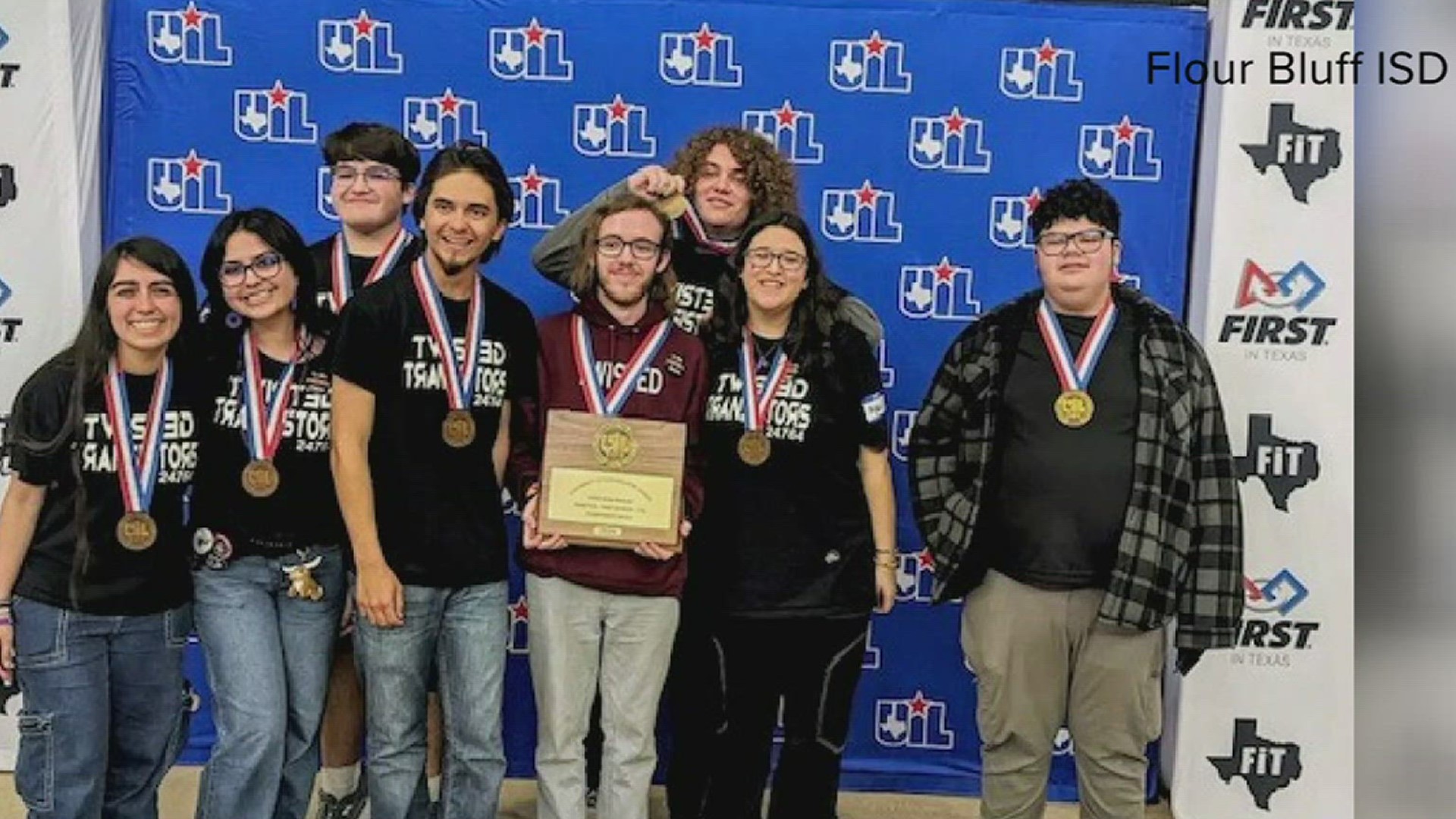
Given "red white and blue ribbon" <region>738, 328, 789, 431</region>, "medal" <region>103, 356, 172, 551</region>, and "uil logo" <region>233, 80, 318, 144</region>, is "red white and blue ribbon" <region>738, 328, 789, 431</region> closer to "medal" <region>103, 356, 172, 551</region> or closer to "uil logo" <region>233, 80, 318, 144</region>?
"medal" <region>103, 356, 172, 551</region>

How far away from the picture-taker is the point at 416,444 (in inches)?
119

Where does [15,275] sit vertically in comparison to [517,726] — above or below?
above

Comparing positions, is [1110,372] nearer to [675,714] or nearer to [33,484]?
[675,714]

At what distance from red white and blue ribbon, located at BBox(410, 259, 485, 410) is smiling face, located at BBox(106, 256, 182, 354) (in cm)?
56

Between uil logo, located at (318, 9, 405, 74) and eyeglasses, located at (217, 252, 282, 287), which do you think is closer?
eyeglasses, located at (217, 252, 282, 287)

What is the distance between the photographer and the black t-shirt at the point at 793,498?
3.27 m

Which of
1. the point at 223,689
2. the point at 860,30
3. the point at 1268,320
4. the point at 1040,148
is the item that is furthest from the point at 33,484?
the point at 1268,320

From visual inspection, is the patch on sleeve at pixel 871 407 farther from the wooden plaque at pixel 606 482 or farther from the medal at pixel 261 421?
the medal at pixel 261 421

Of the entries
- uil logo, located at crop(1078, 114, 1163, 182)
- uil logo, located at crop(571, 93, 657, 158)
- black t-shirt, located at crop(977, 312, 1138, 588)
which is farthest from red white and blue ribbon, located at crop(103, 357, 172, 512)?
uil logo, located at crop(1078, 114, 1163, 182)

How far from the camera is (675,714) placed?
141 inches

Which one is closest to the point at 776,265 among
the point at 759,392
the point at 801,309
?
the point at 801,309

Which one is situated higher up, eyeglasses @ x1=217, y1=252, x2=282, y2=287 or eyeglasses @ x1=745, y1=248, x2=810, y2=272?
eyeglasses @ x1=745, y1=248, x2=810, y2=272

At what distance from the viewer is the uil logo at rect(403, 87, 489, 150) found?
425cm

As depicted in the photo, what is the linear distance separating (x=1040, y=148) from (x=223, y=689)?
118 inches
